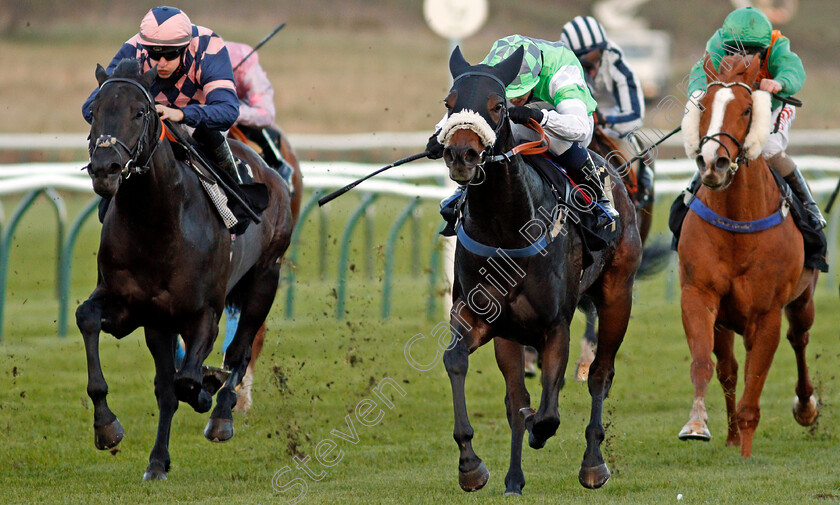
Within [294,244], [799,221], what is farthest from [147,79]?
[294,244]

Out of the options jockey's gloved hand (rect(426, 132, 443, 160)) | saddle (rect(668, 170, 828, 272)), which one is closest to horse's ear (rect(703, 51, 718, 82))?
saddle (rect(668, 170, 828, 272))

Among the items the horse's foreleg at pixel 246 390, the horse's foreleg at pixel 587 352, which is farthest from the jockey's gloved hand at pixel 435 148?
the horse's foreleg at pixel 587 352

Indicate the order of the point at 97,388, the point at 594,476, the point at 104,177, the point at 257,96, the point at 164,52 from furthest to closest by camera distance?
the point at 257,96 → the point at 164,52 → the point at 594,476 → the point at 97,388 → the point at 104,177

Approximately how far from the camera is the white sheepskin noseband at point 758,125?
551cm

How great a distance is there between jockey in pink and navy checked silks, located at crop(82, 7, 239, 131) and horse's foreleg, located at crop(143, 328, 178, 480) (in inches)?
38.6

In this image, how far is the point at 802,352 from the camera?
6.89m

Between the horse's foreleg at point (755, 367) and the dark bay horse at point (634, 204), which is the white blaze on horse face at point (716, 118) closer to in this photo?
the horse's foreleg at point (755, 367)

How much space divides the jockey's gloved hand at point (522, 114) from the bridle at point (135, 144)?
54.6 inches

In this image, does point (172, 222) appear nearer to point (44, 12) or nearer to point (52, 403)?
point (52, 403)

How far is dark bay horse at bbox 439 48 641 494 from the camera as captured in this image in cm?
443

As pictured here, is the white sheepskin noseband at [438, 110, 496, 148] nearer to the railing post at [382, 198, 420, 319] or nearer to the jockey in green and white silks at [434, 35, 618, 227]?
the jockey in green and white silks at [434, 35, 618, 227]

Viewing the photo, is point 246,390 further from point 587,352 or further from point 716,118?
point 716,118

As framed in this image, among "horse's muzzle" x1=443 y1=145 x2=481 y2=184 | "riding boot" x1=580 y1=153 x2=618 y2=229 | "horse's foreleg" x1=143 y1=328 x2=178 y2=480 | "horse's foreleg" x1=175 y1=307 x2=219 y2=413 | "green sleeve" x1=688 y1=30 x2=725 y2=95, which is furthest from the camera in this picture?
"green sleeve" x1=688 y1=30 x2=725 y2=95

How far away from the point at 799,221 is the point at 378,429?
2.50 m
